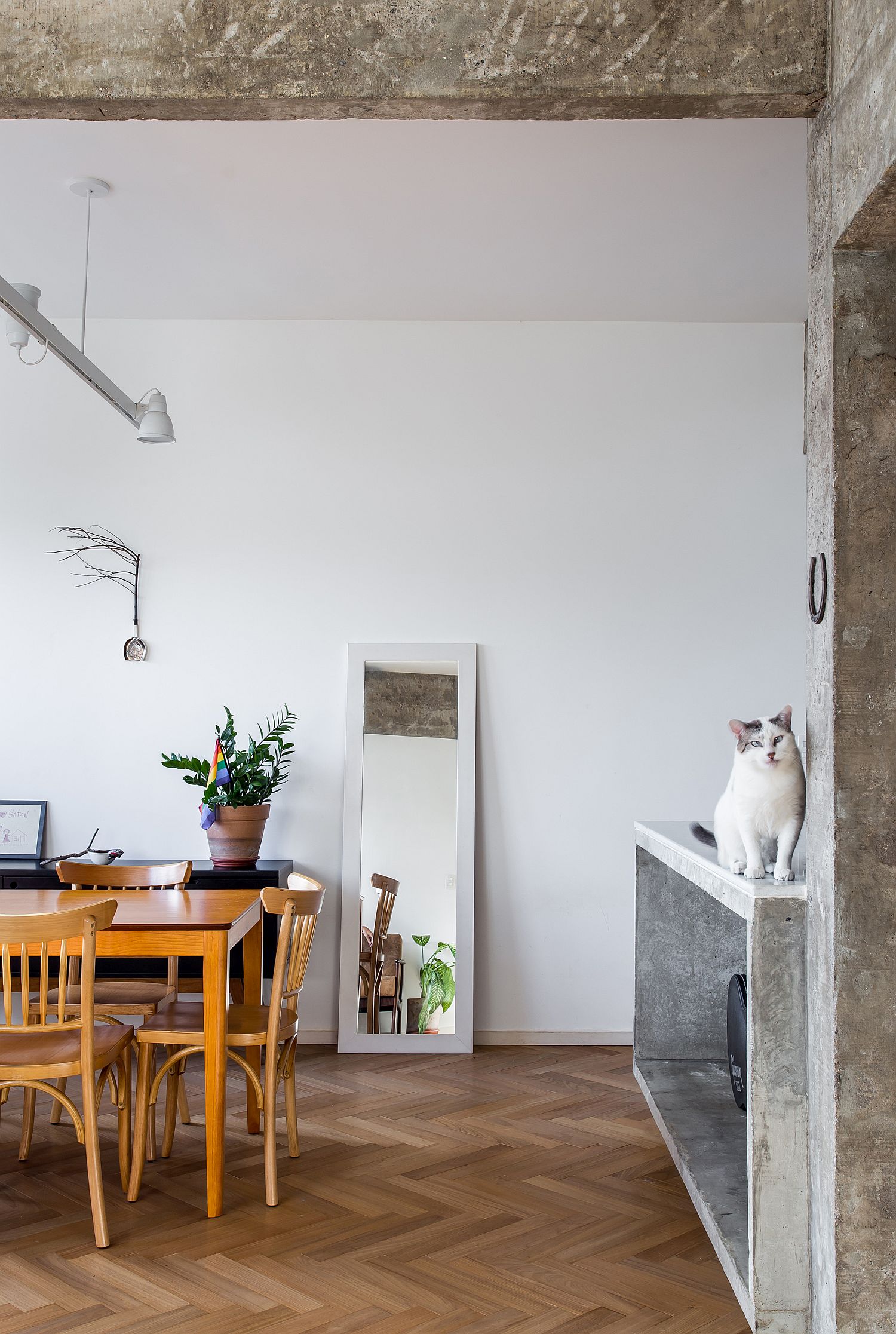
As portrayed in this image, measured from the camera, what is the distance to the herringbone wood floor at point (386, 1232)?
8.62ft

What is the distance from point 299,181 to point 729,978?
3.42 metres

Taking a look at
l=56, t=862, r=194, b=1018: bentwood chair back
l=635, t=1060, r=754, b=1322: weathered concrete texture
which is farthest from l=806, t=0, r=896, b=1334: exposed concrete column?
l=56, t=862, r=194, b=1018: bentwood chair back

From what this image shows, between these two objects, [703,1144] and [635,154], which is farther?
[635,154]

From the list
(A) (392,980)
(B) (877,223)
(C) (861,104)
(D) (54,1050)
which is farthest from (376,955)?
(C) (861,104)

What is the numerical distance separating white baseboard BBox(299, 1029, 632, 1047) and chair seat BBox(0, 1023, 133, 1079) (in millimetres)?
1967

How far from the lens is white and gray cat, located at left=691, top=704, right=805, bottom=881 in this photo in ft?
8.72

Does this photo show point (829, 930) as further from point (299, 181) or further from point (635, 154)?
point (299, 181)

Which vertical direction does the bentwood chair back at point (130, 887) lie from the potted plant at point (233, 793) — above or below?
below

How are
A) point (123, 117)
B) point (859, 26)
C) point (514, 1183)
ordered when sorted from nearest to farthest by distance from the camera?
point (859, 26)
point (123, 117)
point (514, 1183)

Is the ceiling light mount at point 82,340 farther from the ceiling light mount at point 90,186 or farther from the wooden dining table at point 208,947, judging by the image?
the wooden dining table at point 208,947

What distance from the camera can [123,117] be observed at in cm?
250

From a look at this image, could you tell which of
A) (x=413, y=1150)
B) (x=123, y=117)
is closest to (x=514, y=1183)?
(x=413, y=1150)

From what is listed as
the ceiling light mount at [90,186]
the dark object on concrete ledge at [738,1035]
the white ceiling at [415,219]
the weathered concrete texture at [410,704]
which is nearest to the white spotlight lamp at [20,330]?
the ceiling light mount at [90,186]

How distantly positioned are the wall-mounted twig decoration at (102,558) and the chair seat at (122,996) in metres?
1.86
